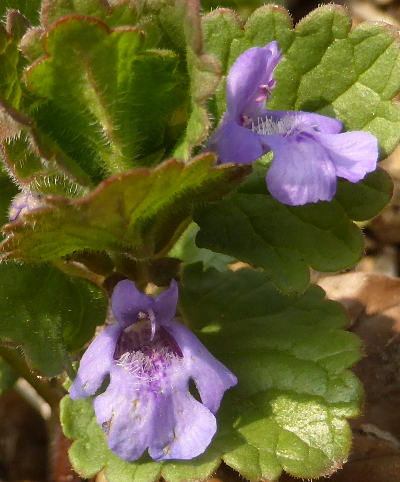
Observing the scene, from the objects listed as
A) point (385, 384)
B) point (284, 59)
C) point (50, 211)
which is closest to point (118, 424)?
point (50, 211)

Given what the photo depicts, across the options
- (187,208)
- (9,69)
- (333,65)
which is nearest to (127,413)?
(187,208)

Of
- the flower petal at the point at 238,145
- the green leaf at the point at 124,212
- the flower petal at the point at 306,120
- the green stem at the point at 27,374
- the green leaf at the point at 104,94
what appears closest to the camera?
the green leaf at the point at 124,212

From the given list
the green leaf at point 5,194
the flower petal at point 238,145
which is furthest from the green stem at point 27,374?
the flower petal at point 238,145

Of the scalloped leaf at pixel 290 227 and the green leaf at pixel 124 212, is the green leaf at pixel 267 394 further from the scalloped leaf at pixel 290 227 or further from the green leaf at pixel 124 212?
the green leaf at pixel 124 212

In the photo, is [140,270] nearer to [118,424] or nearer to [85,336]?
[85,336]

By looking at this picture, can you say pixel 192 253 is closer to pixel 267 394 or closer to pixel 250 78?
pixel 267 394
